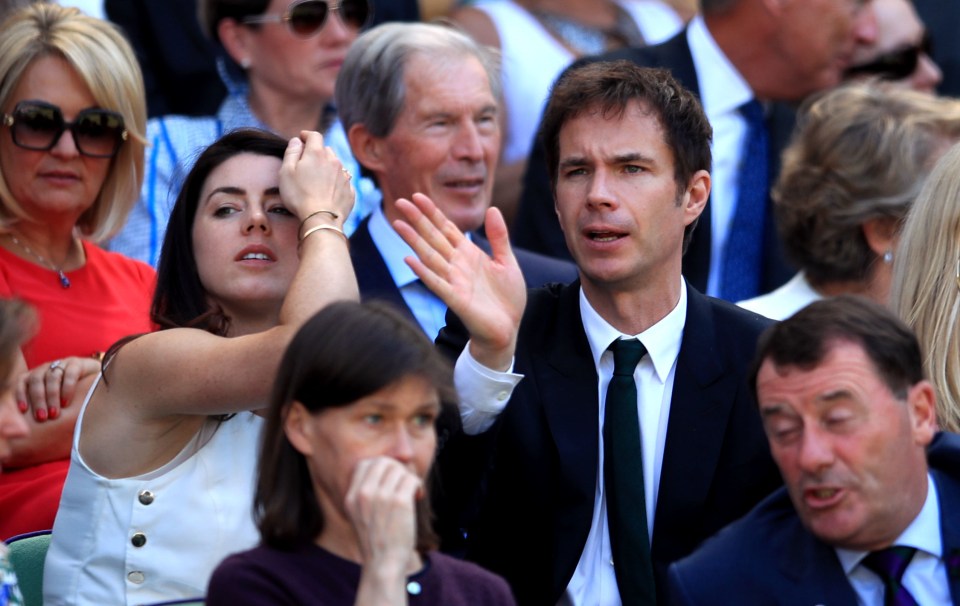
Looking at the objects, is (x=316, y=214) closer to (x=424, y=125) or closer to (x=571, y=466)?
(x=571, y=466)

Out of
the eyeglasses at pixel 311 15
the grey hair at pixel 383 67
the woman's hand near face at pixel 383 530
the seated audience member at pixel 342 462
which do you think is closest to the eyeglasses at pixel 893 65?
the grey hair at pixel 383 67

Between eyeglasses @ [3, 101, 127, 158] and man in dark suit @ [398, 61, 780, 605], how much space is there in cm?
148

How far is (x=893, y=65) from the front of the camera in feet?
22.1

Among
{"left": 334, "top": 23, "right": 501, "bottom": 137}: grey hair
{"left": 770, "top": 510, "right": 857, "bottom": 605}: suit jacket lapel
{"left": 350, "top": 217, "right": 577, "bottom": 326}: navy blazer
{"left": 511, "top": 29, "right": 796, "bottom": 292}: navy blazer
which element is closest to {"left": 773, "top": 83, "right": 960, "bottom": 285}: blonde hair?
{"left": 511, "top": 29, "right": 796, "bottom": 292}: navy blazer

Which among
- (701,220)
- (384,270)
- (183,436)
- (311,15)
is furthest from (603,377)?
(311,15)

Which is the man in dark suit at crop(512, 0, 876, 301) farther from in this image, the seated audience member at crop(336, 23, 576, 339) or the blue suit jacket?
the blue suit jacket

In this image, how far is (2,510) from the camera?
13.1ft

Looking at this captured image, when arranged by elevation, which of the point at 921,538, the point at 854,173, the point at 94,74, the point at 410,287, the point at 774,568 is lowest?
the point at 410,287

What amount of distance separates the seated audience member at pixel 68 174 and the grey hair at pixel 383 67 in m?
0.83

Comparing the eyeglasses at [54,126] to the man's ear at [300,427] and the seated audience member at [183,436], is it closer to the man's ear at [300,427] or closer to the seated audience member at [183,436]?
the seated audience member at [183,436]

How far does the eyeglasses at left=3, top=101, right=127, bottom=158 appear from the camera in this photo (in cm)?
458

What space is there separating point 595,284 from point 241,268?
89 centimetres

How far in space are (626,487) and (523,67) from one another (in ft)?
11.0

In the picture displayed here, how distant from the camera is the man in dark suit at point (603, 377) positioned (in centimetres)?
353
